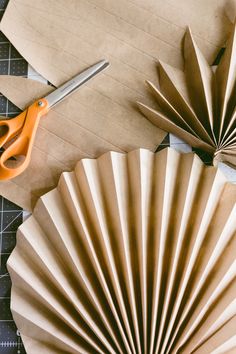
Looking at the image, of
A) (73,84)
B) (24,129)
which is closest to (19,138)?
(24,129)

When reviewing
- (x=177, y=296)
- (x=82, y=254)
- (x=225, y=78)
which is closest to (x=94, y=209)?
(x=82, y=254)

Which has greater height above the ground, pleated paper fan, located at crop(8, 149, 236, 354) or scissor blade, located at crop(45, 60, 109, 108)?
scissor blade, located at crop(45, 60, 109, 108)

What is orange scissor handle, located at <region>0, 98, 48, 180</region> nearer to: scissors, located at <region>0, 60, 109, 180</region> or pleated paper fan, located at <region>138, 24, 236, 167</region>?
scissors, located at <region>0, 60, 109, 180</region>

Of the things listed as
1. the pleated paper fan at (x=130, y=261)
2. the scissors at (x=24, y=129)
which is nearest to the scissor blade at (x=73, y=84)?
the scissors at (x=24, y=129)

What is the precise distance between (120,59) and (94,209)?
26 centimetres

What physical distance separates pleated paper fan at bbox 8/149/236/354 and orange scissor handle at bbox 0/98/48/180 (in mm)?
65

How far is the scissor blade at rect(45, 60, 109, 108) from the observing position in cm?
75

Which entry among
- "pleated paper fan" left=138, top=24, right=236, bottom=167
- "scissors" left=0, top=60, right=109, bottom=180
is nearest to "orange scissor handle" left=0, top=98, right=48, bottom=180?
"scissors" left=0, top=60, right=109, bottom=180

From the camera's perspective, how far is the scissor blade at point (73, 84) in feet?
2.48

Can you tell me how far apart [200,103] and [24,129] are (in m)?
0.28

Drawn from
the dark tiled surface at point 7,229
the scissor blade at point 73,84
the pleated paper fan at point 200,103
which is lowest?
the dark tiled surface at point 7,229

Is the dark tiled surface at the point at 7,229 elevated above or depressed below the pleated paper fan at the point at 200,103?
below

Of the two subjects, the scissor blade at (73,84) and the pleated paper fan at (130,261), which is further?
the scissor blade at (73,84)

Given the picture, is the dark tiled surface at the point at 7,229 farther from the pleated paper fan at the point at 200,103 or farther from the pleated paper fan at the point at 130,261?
the pleated paper fan at the point at 200,103
